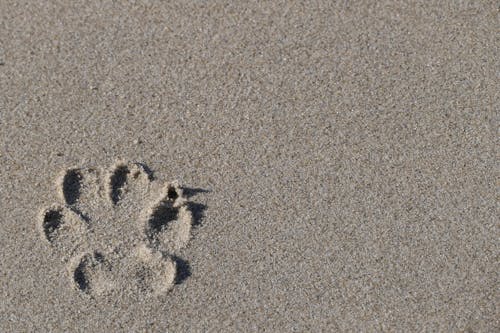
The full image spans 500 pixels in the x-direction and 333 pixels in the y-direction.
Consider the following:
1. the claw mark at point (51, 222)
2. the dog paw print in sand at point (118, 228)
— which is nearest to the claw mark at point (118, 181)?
the dog paw print in sand at point (118, 228)

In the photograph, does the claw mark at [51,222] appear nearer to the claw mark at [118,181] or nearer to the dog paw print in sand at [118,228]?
the dog paw print in sand at [118,228]

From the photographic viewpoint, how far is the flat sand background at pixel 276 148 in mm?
2133

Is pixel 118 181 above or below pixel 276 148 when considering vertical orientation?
below

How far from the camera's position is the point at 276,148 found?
2320 mm

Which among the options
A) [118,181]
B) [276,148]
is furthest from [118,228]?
[276,148]

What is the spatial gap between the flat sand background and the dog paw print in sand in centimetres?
4

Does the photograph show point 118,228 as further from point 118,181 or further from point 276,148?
point 276,148

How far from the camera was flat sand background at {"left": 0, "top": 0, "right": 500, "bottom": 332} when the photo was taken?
2.13 metres

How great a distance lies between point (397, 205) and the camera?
225cm

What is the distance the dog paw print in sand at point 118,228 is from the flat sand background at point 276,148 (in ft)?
0.12

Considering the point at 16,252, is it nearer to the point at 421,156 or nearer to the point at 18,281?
the point at 18,281

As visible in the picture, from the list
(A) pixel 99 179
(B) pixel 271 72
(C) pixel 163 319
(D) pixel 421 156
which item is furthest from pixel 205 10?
(C) pixel 163 319

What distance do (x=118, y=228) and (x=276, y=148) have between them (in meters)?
0.51

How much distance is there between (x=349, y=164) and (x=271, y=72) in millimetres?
378
